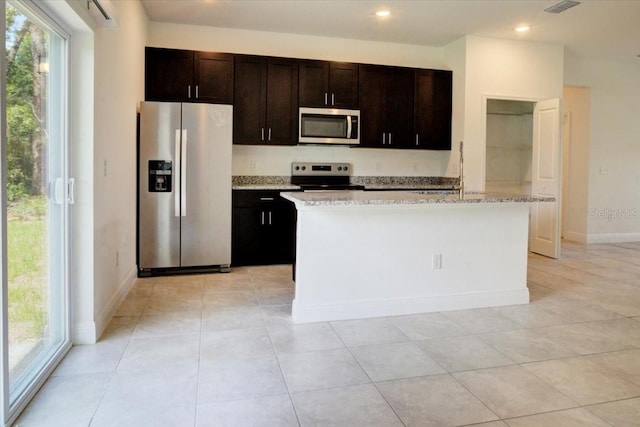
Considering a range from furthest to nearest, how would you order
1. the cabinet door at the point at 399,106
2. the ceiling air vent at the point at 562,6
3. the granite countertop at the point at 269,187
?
the cabinet door at the point at 399,106, the granite countertop at the point at 269,187, the ceiling air vent at the point at 562,6

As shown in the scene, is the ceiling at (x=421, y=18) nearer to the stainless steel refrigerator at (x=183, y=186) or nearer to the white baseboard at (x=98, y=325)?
the stainless steel refrigerator at (x=183, y=186)

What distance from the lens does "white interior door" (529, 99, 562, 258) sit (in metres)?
5.69

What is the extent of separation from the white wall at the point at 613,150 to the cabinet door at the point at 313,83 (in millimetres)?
3926

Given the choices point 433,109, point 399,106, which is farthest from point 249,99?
point 433,109

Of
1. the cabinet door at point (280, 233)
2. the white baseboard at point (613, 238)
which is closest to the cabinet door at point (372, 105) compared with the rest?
the cabinet door at point (280, 233)

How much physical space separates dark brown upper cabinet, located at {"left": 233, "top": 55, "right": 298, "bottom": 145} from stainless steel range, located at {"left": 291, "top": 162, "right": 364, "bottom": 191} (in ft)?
1.39

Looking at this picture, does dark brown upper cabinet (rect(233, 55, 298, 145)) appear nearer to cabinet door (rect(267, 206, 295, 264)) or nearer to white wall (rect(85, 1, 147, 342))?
cabinet door (rect(267, 206, 295, 264))

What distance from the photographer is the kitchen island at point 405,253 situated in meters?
3.25

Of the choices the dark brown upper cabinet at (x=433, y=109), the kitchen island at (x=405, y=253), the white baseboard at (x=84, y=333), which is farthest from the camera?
the dark brown upper cabinet at (x=433, y=109)

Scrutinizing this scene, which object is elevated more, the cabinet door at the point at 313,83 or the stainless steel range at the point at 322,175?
the cabinet door at the point at 313,83

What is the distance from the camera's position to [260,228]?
504 cm

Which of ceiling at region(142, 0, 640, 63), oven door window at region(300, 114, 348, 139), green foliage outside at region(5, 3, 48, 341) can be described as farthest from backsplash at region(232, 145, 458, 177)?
green foliage outside at region(5, 3, 48, 341)

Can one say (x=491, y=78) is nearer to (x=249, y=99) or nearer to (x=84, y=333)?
(x=249, y=99)

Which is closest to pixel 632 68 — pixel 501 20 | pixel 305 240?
pixel 501 20
